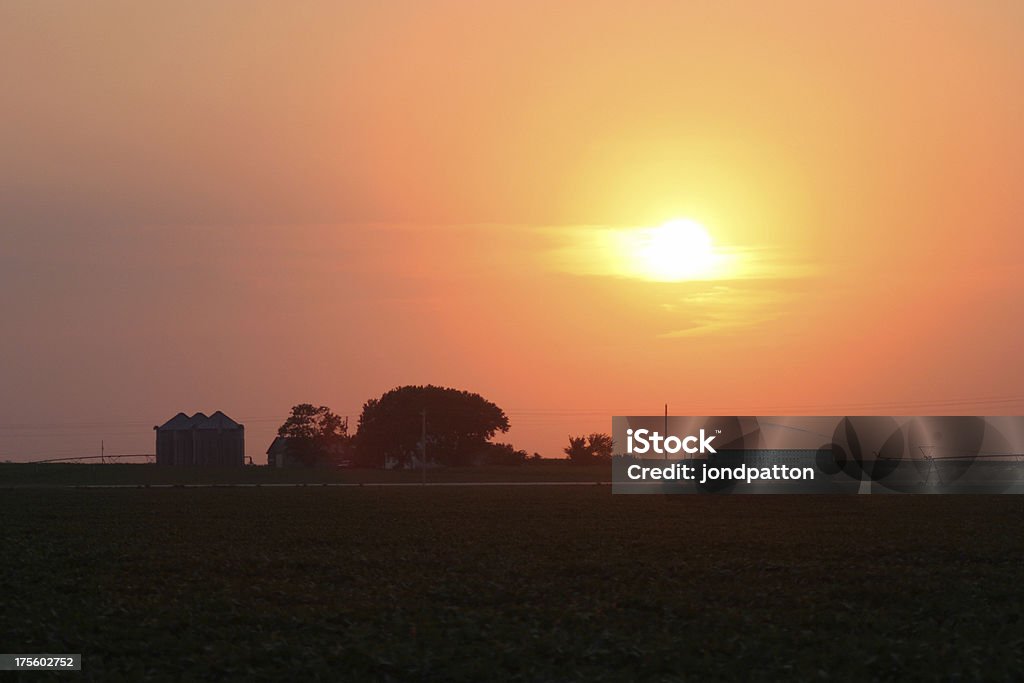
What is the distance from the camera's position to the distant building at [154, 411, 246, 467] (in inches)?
7746

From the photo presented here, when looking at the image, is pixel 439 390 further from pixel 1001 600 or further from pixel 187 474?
pixel 1001 600

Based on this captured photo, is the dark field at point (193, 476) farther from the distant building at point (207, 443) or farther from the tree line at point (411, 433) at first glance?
the distant building at point (207, 443)

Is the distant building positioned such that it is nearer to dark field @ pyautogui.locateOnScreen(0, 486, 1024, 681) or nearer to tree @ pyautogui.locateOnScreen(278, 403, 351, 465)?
tree @ pyautogui.locateOnScreen(278, 403, 351, 465)

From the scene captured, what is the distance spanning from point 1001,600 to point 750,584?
5.39 metres

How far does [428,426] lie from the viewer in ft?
531

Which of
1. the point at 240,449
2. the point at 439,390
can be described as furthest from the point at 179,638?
the point at 240,449

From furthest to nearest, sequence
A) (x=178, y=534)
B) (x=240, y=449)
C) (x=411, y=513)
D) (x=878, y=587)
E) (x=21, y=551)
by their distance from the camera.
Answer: (x=240, y=449), (x=411, y=513), (x=178, y=534), (x=21, y=551), (x=878, y=587)

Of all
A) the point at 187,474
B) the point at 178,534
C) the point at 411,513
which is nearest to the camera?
the point at 178,534

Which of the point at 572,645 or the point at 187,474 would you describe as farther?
the point at 187,474

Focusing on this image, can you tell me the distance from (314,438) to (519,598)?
15234 centimetres

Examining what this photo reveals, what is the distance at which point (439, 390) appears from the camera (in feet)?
545

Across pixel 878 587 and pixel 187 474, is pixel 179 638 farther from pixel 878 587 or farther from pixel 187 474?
pixel 187 474

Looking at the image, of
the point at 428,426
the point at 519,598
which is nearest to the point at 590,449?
the point at 428,426

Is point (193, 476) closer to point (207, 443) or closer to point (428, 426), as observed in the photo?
point (428, 426)
